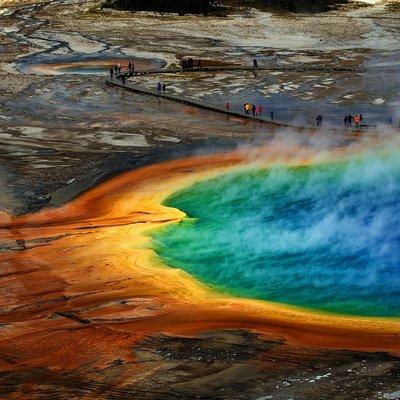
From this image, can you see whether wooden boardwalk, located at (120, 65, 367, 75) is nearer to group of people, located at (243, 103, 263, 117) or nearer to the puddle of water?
the puddle of water

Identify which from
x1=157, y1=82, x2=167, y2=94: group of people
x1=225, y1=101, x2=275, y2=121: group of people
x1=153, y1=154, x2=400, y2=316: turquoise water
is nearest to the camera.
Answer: x1=153, y1=154, x2=400, y2=316: turquoise water

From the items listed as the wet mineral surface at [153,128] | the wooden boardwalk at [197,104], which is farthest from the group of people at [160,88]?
the wet mineral surface at [153,128]

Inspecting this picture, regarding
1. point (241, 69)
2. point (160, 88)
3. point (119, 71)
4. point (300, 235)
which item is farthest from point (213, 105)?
point (300, 235)

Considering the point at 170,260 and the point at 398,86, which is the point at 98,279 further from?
the point at 398,86

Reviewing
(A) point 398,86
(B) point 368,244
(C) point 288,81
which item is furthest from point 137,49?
(B) point 368,244

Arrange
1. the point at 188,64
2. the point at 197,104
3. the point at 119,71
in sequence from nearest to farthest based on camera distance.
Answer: the point at 197,104, the point at 119,71, the point at 188,64

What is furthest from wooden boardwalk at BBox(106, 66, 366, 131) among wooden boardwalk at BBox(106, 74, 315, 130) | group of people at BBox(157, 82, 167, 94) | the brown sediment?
the brown sediment

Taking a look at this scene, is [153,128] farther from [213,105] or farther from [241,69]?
[241,69]
